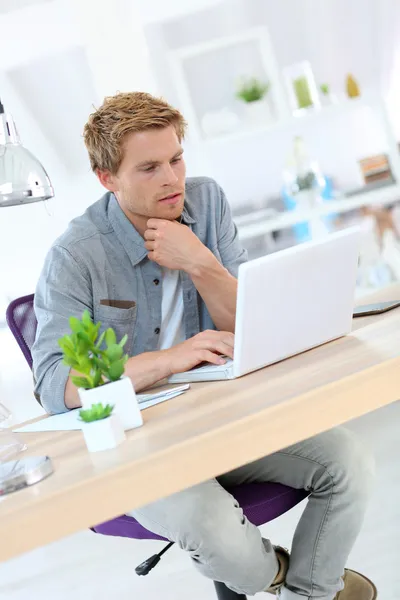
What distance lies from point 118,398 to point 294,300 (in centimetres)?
39

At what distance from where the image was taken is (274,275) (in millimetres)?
1485

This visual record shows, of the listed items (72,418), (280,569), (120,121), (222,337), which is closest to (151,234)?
(120,121)

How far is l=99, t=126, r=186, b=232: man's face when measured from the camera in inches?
81.5

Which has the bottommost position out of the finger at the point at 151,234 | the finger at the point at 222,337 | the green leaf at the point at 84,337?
the finger at the point at 222,337

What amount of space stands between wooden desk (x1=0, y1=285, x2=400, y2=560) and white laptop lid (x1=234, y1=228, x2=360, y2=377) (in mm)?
78

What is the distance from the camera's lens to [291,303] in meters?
1.54

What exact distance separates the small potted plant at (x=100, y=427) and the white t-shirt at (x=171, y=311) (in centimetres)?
85

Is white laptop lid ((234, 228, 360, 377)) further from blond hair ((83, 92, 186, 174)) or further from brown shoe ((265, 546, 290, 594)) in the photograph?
blond hair ((83, 92, 186, 174))

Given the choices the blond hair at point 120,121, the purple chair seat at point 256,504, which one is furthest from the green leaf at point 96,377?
the blond hair at point 120,121

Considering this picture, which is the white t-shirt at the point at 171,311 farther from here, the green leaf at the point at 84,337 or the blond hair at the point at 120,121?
the green leaf at the point at 84,337

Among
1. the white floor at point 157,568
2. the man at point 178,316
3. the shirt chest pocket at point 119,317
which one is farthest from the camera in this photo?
the white floor at point 157,568

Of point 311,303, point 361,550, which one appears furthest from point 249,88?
point 311,303

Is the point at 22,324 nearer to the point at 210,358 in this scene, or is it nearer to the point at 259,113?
the point at 210,358

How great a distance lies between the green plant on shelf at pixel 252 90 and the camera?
4.39 meters
